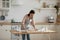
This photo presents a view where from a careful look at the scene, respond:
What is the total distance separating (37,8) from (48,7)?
43 cm

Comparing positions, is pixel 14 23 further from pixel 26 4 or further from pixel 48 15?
pixel 48 15

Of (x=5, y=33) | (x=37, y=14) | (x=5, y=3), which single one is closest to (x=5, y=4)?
(x=5, y=3)

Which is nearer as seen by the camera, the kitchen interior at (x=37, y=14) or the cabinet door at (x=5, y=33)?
the cabinet door at (x=5, y=33)

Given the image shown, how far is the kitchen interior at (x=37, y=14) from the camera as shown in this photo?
632 centimetres

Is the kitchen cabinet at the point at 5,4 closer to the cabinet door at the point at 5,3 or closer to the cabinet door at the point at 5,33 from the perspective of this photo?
the cabinet door at the point at 5,3

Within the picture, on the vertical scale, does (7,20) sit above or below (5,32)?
above

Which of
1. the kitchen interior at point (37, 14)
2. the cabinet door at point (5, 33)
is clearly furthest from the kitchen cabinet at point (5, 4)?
the cabinet door at point (5, 33)

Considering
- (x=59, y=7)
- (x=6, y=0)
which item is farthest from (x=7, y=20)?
(x=59, y=7)

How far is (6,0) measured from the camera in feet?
20.7

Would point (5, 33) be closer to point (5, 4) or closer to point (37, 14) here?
point (5, 4)

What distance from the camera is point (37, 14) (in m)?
6.70

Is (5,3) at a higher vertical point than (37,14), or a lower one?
higher

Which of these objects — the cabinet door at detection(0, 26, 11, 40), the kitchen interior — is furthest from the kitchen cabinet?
the cabinet door at detection(0, 26, 11, 40)

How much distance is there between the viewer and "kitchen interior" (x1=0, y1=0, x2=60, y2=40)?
632 centimetres
